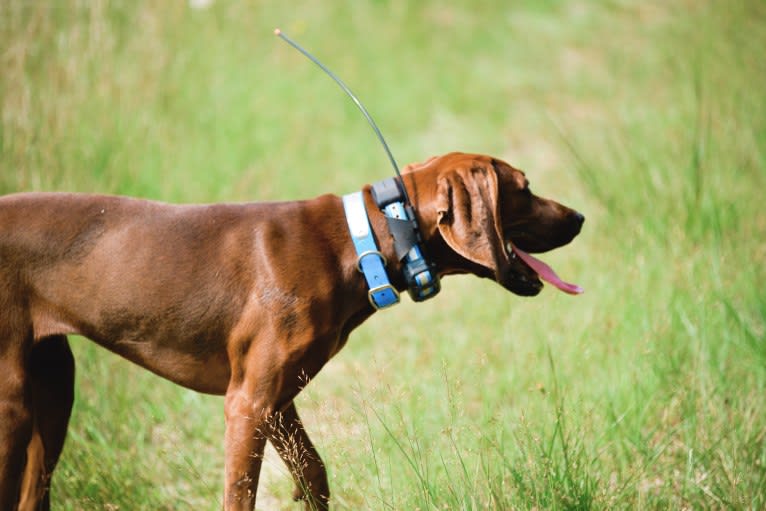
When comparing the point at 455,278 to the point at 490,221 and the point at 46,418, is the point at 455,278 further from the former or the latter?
the point at 46,418

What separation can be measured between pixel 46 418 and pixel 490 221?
187 cm

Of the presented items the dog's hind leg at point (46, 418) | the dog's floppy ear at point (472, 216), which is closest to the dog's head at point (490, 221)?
the dog's floppy ear at point (472, 216)

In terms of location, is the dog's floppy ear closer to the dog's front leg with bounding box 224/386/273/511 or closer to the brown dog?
the brown dog

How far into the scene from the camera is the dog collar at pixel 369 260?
3.17 metres

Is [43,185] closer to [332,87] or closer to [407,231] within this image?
[407,231]

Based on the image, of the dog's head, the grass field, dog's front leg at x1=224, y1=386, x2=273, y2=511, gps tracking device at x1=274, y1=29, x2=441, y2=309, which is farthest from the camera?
the grass field

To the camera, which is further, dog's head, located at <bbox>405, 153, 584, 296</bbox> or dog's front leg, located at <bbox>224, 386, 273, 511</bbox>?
dog's head, located at <bbox>405, 153, 584, 296</bbox>

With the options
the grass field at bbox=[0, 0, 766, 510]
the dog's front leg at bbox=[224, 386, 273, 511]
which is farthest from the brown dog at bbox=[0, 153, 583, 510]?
the grass field at bbox=[0, 0, 766, 510]

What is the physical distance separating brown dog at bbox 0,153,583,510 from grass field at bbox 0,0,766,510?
254 mm

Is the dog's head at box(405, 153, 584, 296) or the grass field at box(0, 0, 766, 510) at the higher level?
the dog's head at box(405, 153, 584, 296)

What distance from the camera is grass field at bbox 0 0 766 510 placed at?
11.3ft

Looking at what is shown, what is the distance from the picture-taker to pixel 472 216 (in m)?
3.16

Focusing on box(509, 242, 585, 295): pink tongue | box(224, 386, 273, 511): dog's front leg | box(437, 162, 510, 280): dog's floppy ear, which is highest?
box(437, 162, 510, 280): dog's floppy ear

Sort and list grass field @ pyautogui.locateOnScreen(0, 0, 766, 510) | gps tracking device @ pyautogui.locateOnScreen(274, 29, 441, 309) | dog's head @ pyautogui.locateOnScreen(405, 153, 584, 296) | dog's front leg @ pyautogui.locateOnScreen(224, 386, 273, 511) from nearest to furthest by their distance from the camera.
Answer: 1. dog's front leg @ pyautogui.locateOnScreen(224, 386, 273, 511)
2. dog's head @ pyautogui.locateOnScreen(405, 153, 584, 296)
3. gps tracking device @ pyautogui.locateOnScreen(274, 29, 441, 309)
4. grass field @ pyautogui.locateOnScreen(0, 0, 766, 510)
